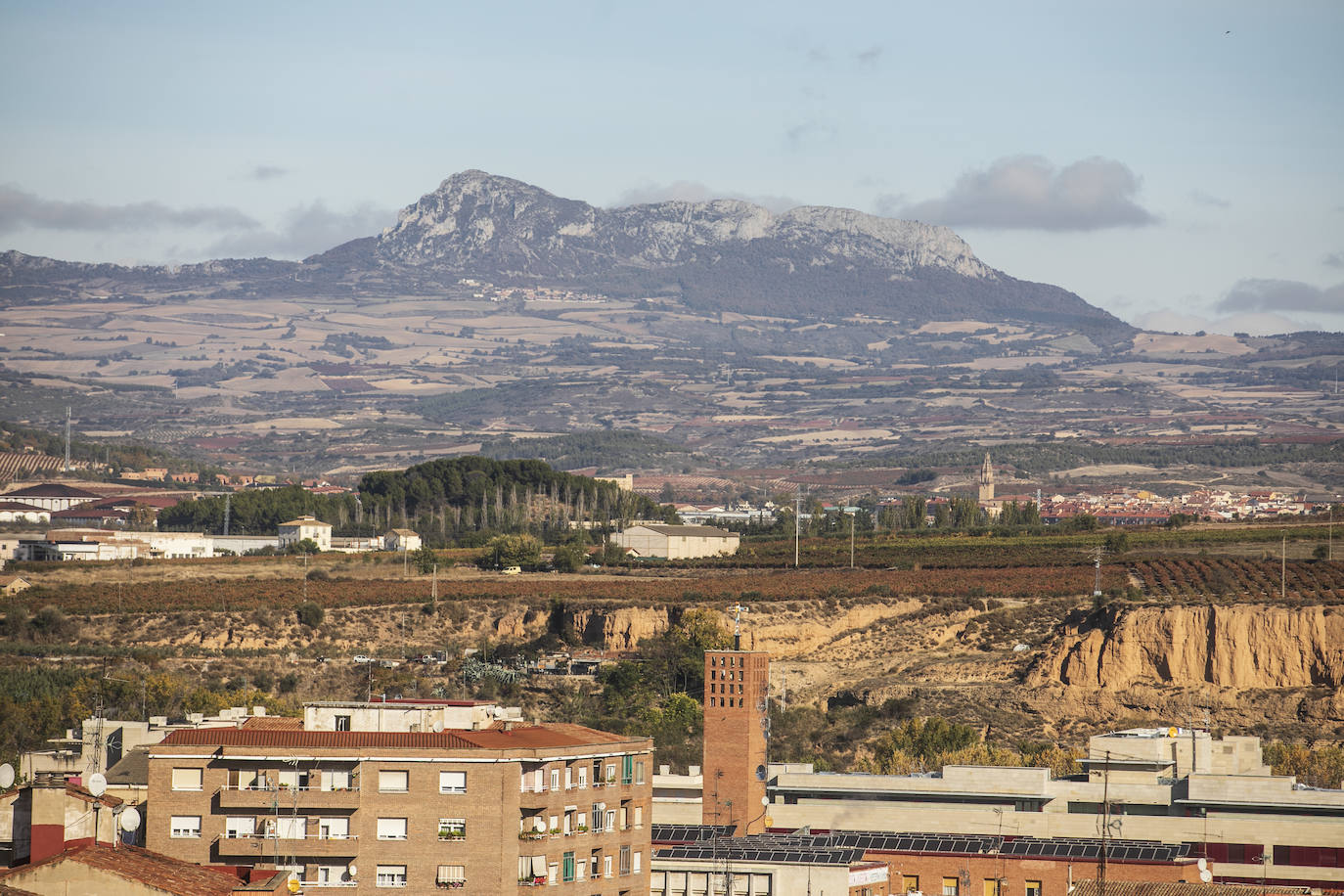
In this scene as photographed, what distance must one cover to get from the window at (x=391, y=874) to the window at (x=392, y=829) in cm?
59

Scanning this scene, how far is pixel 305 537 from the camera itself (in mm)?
167875

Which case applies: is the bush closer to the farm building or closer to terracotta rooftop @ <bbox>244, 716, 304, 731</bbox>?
the farm building

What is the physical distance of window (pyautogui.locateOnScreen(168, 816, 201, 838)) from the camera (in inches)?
1742

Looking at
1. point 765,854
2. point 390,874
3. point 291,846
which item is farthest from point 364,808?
point 765,854

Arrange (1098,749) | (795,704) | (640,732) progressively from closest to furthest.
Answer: (1098,749)
(640,732)
(795,704)

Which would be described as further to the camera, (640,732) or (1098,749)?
(640,732)

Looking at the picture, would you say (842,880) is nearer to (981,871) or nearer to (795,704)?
(981,871)

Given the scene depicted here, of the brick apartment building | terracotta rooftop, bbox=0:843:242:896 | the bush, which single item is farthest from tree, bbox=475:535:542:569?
terracotta rooftop, bbox=0:843:242:896

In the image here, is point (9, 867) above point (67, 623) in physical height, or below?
above

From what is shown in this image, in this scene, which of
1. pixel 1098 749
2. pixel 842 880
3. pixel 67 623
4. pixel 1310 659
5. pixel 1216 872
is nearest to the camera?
pixel 842 880

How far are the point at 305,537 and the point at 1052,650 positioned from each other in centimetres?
8258

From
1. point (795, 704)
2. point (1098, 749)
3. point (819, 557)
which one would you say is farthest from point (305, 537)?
point (1098, 749)

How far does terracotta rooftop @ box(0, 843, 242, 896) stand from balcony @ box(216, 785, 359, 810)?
11849mm

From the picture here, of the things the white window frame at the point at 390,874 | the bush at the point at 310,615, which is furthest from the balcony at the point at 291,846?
the bush at the point at 310,615
